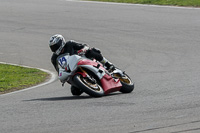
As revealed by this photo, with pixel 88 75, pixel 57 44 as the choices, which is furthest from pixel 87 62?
pixel 57 44

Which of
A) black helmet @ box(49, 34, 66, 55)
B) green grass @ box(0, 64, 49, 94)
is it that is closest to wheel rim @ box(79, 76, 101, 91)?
black helmet @ box(49, 34, 66, 55)

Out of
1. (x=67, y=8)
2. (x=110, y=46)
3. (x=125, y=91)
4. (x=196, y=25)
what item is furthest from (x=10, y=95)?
(x=67, y=8)

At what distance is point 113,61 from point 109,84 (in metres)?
6.44

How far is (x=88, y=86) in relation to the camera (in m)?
10.3

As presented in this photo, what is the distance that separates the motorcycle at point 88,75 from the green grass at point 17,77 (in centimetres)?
308

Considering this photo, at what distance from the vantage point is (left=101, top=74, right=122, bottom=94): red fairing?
10688 millimetres

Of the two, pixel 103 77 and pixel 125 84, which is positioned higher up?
pixel 103 77

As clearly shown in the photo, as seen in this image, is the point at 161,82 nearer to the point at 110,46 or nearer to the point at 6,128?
the point at 6,128

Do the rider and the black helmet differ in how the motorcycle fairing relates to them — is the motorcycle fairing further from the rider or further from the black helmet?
the black helmet

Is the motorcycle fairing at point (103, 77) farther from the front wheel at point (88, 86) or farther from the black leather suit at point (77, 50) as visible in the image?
the black leather suit at point (77, 50)

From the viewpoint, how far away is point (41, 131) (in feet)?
25.0

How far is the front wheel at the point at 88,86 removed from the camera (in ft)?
33.6

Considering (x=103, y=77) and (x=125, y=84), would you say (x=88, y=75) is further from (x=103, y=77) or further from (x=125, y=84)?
(x=125, y=84)

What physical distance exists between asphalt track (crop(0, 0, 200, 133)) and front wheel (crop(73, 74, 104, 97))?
0.16m
